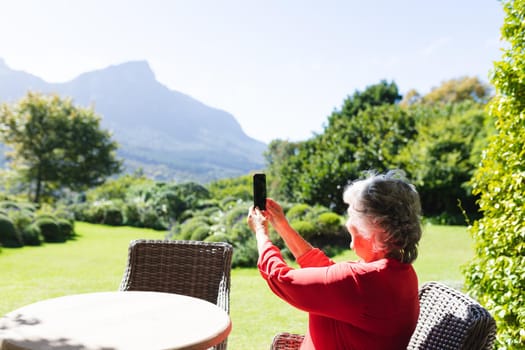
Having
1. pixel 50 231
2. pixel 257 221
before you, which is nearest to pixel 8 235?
pixel 50 231

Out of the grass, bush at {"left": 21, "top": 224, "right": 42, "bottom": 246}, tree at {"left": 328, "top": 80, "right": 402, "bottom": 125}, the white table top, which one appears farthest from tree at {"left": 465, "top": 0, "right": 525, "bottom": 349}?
tree at {"left": 328, "top": 80, "right": 402, "bottom": 125}

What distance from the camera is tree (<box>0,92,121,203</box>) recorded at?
21.7 metres

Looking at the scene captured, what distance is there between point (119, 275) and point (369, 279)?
694 centimetres

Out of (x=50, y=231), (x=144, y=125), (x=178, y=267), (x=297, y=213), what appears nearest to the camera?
(x=178, y=267)

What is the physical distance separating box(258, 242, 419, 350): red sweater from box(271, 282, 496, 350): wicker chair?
103mm

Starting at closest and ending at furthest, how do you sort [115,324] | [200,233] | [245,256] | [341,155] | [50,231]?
1. [115,324]
2. [245,256]
3. [200,233]
4. [50,231]
5. [341,155]

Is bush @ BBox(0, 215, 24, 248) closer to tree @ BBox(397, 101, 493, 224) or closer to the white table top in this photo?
the white table top

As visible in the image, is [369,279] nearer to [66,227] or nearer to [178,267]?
[178,267]

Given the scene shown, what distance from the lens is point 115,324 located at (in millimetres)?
2055

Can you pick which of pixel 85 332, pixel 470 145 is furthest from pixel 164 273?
pixel 470 145

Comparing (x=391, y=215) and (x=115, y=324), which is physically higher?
(x=391, y=215)

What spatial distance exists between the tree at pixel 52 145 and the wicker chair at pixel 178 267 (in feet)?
63.8

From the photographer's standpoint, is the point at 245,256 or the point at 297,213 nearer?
the point at 245,256

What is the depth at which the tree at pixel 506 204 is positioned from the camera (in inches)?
115
